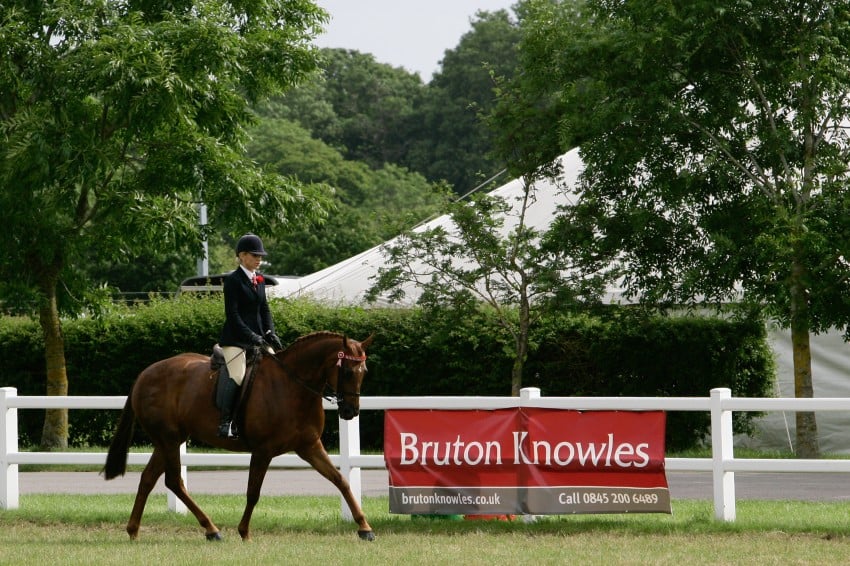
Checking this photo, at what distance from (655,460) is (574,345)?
11377 millimetres

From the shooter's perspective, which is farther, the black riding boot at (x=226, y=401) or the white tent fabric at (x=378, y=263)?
the white tent fabric at (x=378, y=263)

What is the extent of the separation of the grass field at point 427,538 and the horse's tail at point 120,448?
0.59 m

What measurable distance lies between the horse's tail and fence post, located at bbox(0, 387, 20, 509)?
6.69 feet

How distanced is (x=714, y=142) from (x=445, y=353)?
6.46 m

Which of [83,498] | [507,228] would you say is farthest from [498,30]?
[83,498]

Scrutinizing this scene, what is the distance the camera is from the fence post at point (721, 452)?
11.6 m

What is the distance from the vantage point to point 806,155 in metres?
19.7

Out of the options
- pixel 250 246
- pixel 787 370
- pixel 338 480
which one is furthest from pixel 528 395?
pixel 787 370

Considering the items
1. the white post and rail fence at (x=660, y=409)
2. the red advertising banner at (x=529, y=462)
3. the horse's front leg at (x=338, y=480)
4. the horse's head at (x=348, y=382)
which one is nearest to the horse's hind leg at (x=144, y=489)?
the white post and rail fence at (x=660, y=409)

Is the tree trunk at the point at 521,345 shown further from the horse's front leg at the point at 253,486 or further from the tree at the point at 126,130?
the horse's front leg at the point at 253,486

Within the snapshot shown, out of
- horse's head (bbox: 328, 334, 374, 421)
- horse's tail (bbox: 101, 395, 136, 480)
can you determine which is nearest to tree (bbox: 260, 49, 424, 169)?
horse's tail (bbox: 101, 395, 136, 480)

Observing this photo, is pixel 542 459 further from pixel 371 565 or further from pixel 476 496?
pixel 371 565

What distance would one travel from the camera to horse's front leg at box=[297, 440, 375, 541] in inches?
436

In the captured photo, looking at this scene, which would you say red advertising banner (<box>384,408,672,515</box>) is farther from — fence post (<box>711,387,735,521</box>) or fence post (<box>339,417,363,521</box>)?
fence post (<box>339,417,363,521</box>)
